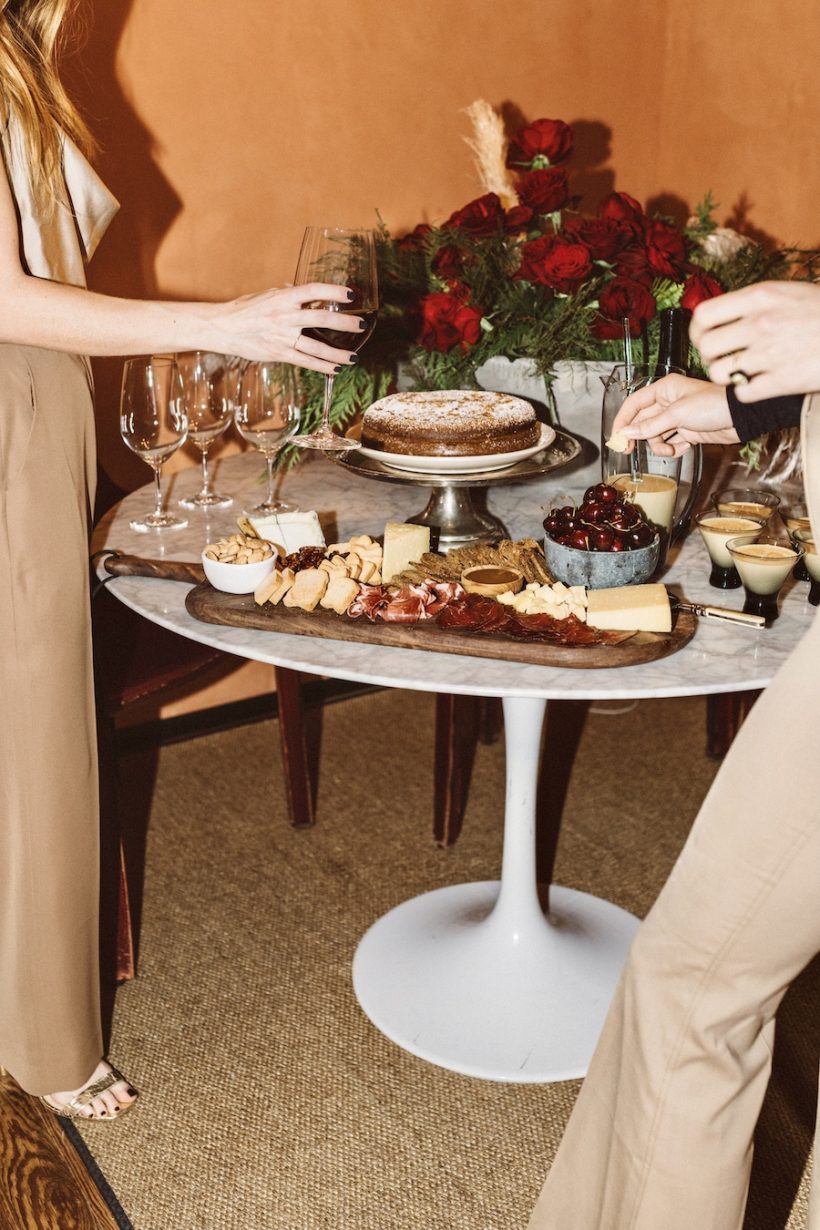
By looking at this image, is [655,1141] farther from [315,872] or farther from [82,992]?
[315,872]

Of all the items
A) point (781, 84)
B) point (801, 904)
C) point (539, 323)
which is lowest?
point (801, 904)

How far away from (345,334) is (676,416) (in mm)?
472

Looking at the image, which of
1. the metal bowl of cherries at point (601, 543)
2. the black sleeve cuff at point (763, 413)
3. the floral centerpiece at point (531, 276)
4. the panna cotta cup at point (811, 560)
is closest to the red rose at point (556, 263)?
the floral centerpiece at point (531, 276)

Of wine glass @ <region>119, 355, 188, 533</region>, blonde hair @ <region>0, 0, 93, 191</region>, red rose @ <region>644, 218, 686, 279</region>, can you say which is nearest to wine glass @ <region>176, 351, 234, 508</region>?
wine glass @ <region>119, 355, 188, 533</region>

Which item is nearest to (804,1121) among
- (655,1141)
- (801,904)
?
(655,1141)

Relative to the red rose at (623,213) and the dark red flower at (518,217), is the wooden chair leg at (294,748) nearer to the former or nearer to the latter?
the dark red flower at (518,217)

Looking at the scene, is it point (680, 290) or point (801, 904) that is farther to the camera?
point (680, 290)

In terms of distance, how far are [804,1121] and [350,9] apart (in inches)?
104

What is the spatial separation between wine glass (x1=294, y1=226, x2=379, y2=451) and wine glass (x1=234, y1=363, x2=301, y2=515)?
38cm

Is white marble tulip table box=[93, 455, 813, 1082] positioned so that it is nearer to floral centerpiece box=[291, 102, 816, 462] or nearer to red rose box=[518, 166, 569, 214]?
floral centerpiece box=[291, 102, 816, 462]

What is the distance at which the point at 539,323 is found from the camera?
2.17m

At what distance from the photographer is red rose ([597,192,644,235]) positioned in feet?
6.84

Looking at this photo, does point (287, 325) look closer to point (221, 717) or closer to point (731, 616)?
point (731, 616)

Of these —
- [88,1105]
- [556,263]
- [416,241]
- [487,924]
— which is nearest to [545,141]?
[416,241]
